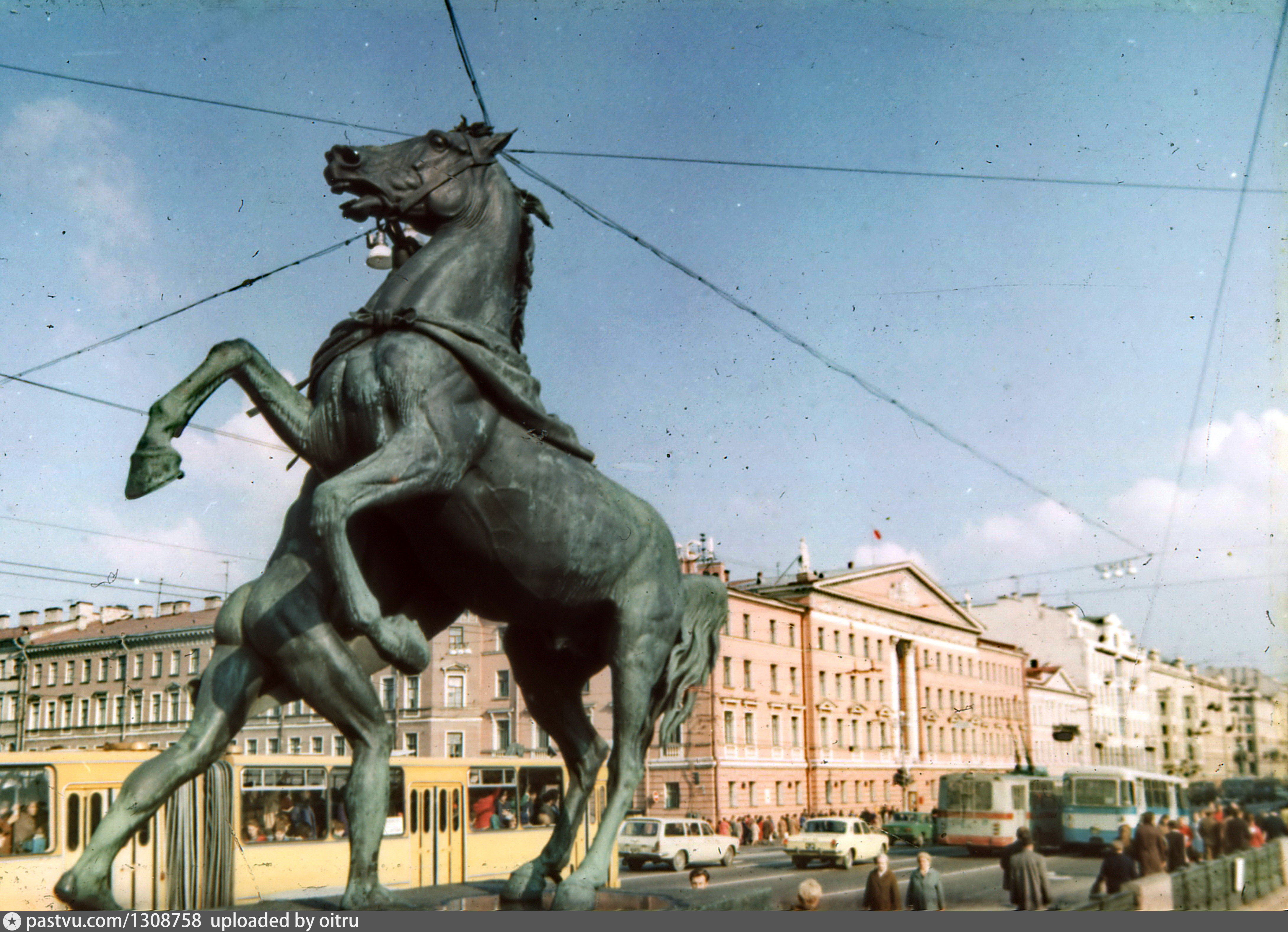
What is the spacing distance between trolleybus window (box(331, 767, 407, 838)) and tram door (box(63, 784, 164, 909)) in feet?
11.6

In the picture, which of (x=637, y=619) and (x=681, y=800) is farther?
(x=681, y=800)

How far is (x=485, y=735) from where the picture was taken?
5472 cm

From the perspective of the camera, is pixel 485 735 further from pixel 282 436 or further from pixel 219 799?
pixel 282 436

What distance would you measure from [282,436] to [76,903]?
5.66 ft

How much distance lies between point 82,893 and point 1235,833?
44.4ft

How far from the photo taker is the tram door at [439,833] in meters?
18.4

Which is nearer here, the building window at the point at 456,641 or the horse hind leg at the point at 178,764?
the horse hind leg at the point at 178,764

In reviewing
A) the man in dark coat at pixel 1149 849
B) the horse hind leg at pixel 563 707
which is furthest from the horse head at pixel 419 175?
the man in dark coat at pixel 1149 849

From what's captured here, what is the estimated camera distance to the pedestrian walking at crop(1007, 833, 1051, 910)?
15219 mm

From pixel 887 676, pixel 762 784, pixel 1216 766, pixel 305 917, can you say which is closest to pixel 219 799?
pixel 1216 766

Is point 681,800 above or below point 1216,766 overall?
below

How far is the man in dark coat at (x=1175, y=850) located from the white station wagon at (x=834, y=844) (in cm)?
1591

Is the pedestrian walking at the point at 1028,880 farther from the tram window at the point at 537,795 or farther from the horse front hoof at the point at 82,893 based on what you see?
the horse front hoof at the point at 82,893

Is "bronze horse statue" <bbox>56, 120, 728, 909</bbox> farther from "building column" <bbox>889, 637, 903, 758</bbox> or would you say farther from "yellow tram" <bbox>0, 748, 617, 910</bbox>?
"building column" <bbox>889, 637, 903, 758</bbox>
